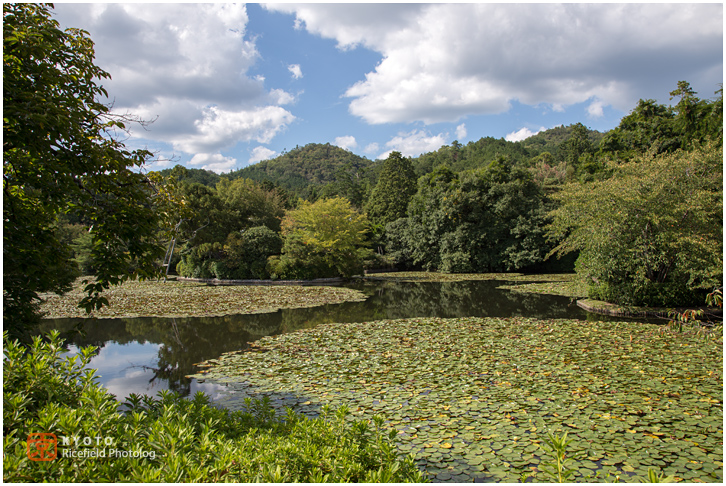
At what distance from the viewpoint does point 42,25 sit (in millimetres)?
3818

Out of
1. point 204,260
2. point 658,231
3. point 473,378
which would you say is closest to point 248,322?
point 473,378

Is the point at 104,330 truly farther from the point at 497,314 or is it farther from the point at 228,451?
the point at 497,314

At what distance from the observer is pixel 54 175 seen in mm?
3578

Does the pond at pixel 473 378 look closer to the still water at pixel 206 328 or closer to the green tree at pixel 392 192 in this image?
the still water at pixel 206 328

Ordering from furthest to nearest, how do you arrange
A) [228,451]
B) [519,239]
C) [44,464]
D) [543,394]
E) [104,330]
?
[519,239]
[104,330]
[543,394]
[228,451]
[44,464]

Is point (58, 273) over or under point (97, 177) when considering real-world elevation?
under

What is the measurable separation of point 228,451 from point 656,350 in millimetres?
7775

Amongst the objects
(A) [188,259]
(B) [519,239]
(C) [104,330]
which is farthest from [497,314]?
(A) [188,259]

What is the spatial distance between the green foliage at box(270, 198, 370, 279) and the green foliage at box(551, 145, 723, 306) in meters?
14.9

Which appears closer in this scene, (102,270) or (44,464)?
(44,464)

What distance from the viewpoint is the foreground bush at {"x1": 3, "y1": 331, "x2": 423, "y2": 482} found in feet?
6.30

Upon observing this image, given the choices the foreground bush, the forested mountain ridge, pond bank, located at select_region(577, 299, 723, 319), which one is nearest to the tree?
the foreground bush

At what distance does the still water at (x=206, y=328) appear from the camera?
6508 mm

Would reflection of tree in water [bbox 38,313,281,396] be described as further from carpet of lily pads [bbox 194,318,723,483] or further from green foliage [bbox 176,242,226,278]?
green foliage [bbox 176,242,226,278]
